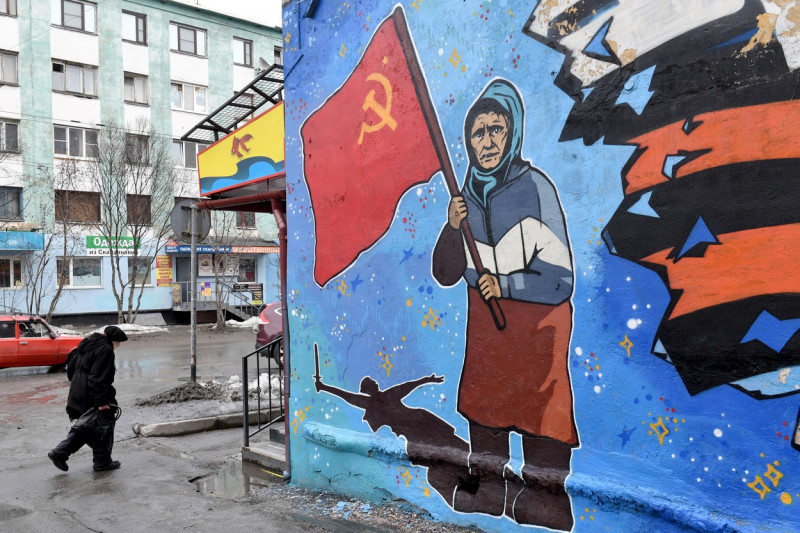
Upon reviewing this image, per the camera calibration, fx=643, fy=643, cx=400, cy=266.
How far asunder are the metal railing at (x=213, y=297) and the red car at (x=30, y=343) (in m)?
14.9

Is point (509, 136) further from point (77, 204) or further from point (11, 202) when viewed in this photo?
point (11, 202)

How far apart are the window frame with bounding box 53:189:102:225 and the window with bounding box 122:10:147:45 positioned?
25.9ft

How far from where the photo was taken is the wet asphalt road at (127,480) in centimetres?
518

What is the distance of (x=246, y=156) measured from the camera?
6.97m

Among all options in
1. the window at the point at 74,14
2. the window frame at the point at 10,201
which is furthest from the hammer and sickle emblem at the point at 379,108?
the window at the point at 74,14

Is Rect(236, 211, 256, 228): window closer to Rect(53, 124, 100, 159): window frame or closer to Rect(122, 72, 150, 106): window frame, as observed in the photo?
Rect(122, 72, 150, 106): window frame

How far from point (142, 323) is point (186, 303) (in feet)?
7.42

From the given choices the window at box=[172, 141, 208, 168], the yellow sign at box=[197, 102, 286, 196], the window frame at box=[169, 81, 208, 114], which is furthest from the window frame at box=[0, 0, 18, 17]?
the yellow sign at box=[197, 102, 286, 196]

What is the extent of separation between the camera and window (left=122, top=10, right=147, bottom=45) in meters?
30.3

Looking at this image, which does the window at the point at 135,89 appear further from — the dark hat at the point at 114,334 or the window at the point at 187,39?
the dark hat at the point at 114,334

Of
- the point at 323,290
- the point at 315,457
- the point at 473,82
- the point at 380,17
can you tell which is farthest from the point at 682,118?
the point at 315,457

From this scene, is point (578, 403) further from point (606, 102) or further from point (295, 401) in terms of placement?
point (295, 401)

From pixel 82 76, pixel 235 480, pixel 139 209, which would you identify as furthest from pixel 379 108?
pixel 82 76

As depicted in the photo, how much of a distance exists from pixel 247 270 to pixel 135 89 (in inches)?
403
